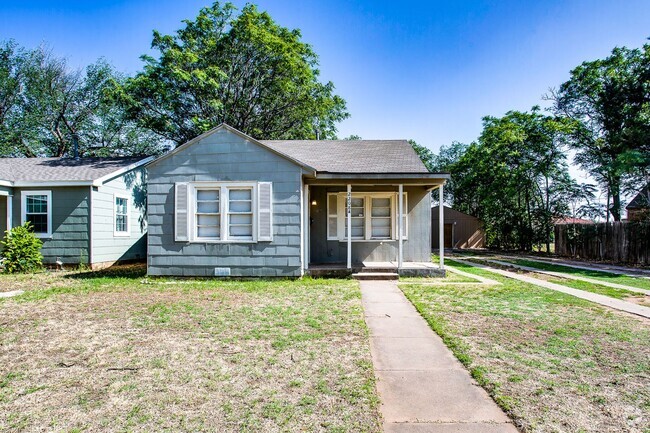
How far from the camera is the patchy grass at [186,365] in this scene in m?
2.74

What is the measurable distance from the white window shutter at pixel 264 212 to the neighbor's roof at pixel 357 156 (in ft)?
4.17

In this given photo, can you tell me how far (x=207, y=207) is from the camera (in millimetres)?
9594

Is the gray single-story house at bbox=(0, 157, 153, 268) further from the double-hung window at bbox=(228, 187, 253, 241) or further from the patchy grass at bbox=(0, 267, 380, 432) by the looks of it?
the double-hung window at bbox=(228, 187, 253, 241)

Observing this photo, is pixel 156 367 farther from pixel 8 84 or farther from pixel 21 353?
pixel 8 84

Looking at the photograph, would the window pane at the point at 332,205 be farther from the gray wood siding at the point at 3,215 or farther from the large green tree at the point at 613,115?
the large green tree at the point at 613,115

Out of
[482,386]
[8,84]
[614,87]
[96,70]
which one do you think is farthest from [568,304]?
[8,84]

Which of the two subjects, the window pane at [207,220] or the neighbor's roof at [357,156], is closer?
the window pane at [207,220]

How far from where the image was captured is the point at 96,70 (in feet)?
91.0

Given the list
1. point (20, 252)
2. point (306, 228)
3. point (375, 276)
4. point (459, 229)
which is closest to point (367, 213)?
point (306, 228)

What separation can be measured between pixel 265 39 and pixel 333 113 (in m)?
7.84

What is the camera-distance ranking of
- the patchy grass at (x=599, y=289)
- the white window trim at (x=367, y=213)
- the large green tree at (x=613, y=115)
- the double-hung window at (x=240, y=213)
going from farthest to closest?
the large green tree at (x=613, y=115) → the white window trim at (x=367, y=213) → the double-hung window at (x=240, y=213) → the patchy grass at (x=599, y=289)

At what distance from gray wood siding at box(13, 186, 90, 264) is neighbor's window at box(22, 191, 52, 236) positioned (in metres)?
0.35

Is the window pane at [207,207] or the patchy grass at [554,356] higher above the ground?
the window pane at [207,207]

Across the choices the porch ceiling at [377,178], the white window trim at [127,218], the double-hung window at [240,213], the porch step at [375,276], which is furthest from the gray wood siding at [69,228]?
the porch step at [375,276]
